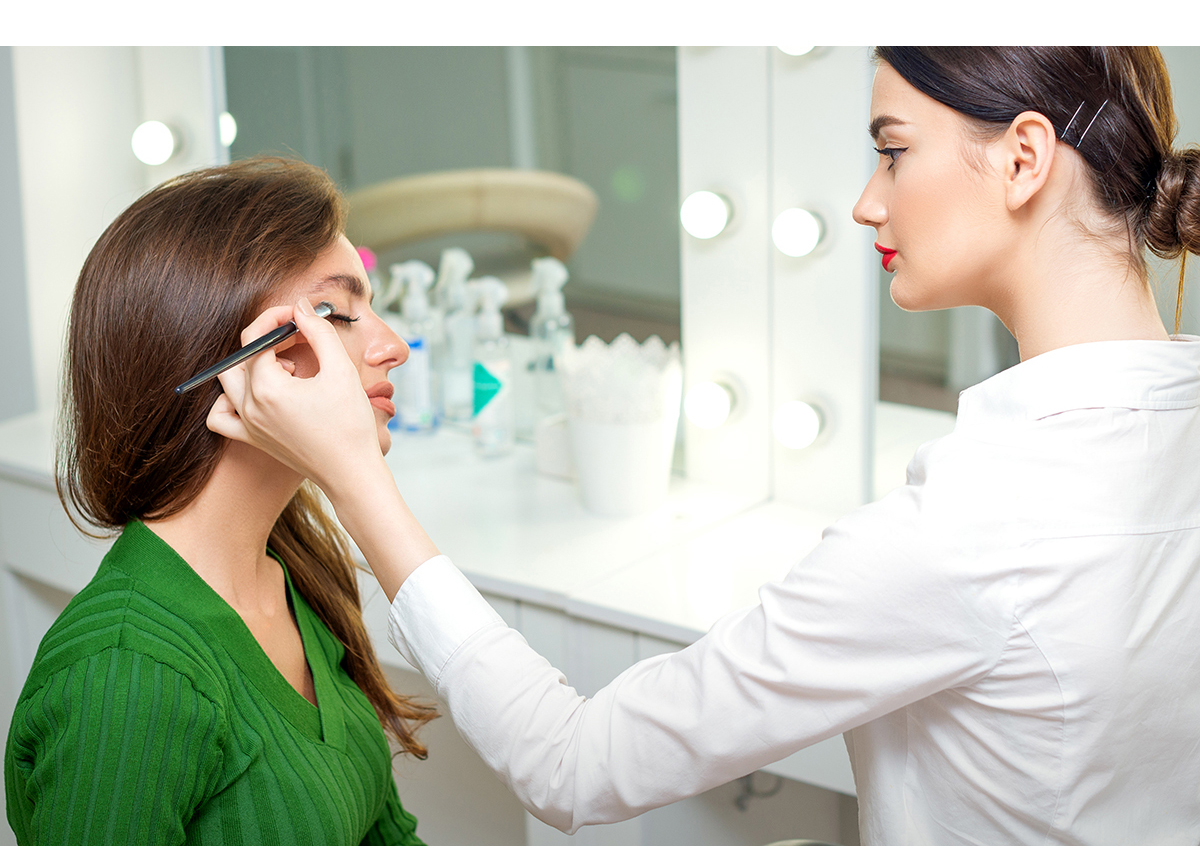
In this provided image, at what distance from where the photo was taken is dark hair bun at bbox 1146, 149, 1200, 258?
2.55 feet

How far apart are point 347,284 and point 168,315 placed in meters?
0.16

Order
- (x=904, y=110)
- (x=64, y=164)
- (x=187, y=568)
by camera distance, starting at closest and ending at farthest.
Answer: (x=904, y=110)
(x=187, y=568)
(x=64, y=164)

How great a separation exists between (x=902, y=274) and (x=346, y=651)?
700 mm

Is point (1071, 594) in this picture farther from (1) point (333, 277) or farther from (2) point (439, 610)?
(1) point (333, 277)

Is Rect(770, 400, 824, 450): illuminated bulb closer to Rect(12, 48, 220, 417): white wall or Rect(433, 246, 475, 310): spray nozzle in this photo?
Rect(433, 246, 475, 310): spray nozzle

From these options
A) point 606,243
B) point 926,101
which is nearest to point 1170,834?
point 926,101

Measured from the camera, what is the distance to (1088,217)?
0.78 meters

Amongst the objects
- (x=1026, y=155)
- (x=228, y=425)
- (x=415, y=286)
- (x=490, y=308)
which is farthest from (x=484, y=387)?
(x=1026, y=155)

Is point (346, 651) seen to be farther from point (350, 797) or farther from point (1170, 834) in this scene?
point (1170, 834)

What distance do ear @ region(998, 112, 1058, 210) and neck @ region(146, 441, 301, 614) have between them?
25.7 inches

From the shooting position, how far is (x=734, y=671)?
2.53ft

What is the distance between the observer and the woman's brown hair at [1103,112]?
2.50ft

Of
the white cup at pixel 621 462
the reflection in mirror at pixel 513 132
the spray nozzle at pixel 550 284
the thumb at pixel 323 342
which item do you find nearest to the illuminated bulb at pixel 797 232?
the reflection in mirror at pixel 513 132

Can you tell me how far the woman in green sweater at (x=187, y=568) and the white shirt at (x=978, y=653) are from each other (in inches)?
8.1
